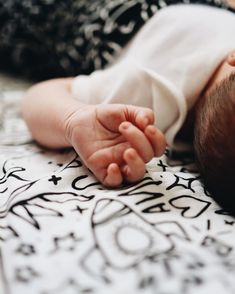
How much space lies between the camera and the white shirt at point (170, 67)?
0.78m

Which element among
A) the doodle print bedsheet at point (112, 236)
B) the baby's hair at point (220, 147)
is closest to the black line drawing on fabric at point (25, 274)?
the doodle print bedsheet at point (112, 236)

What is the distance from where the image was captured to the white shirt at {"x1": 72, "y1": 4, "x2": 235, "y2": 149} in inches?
30.9

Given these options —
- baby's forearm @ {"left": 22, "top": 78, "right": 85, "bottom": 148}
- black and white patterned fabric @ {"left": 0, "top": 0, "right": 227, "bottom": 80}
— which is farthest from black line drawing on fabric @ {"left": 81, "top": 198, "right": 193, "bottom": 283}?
black and white patterned fabric @ {"left": 0, "top": 0, "right": 227, "bottom": 80}

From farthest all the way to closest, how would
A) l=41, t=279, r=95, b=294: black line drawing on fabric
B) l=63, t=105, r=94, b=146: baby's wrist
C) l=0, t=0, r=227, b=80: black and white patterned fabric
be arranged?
l=0, t=0, r=227, b=80: black and white patterned fabric < l=63, t=105, r=94, b=146: baby's wrist < l=41, t=279, r=95, b=294: black line drawing on fabric

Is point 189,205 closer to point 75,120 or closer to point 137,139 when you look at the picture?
point 137,139

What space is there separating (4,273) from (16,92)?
67 cm

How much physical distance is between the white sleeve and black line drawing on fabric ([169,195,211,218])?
0.22m

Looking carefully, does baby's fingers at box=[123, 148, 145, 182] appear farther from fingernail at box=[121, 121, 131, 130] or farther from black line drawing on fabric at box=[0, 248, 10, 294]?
black line drawing on fabric at box=[0, 248, 10, 294]

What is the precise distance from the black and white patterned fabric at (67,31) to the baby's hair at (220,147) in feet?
1.27

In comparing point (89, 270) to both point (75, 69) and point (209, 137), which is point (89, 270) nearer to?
point (209, 137)

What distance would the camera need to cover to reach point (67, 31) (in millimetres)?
1030

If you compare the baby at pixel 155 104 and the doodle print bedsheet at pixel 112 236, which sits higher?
the baby at pixel 155 104

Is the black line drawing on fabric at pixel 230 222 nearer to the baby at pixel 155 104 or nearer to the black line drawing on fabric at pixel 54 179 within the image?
the baby at pixel 155 104

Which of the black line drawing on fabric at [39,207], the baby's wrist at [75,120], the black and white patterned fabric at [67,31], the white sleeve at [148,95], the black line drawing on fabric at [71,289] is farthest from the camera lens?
the black and white patterned fabric at [67,31]
